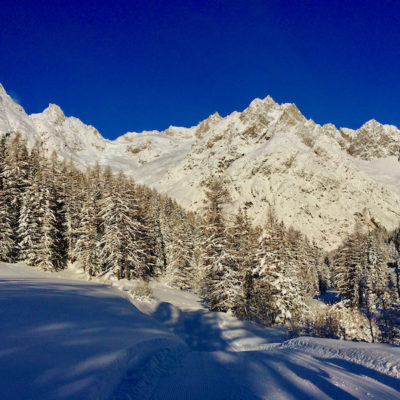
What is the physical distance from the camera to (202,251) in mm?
21562

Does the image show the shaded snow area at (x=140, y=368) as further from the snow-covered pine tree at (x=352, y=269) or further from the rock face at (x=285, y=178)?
the rock face at (x=285, y=178)

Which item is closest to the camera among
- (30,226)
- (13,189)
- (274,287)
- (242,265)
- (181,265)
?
(274,287)

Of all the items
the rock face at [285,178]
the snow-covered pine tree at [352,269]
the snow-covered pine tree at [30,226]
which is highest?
the rock face at [285,178]

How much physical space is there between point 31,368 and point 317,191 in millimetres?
115541

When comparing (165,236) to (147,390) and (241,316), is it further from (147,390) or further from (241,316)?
(147,390)

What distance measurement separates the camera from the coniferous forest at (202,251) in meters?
19.7

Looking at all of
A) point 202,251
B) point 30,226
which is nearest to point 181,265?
point 202,251

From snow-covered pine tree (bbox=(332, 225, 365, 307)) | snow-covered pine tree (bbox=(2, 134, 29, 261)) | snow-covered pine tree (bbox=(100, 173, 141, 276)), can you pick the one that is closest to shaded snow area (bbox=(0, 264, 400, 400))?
snow-covered pine tree (bbox=(100, 173, 141, 276))

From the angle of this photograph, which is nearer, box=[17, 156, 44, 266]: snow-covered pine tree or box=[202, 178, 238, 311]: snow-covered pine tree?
box=[202, 178, 238, 311]: snow-covered pine tree

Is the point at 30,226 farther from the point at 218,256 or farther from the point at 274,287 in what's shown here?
the point at 274,287

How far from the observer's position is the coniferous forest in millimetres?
19734

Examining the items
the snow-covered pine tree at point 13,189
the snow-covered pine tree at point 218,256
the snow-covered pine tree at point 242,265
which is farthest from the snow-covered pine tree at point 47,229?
the snow-covered pine tree at point 242,265

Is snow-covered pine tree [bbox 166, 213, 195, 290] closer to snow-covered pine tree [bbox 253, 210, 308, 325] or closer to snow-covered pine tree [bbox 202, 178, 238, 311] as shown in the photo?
snow-covered pine tree [bbox 202, 178, 238, 311]

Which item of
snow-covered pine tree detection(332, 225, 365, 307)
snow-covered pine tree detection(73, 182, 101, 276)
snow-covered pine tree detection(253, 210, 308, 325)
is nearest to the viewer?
snow-covered pine tree detection(253, 210, 308, 325)
